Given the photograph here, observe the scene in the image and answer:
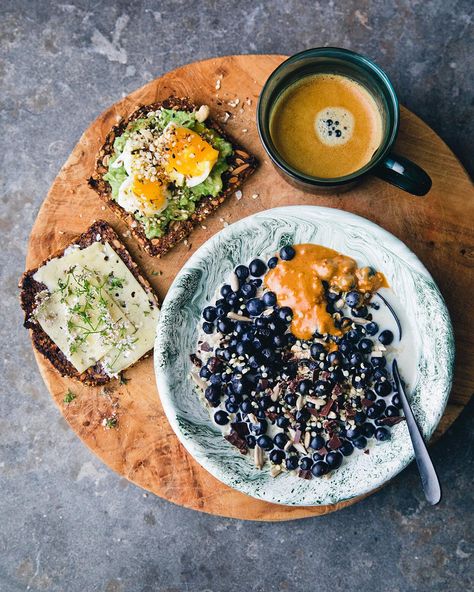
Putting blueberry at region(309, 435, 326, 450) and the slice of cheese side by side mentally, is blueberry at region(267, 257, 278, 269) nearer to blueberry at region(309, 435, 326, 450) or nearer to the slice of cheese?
the slice of cheese

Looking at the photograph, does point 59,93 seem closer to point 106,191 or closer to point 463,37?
point 106,191

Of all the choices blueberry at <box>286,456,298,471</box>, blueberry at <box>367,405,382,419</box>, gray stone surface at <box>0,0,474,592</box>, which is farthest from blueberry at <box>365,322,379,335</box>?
gray stone surface at <box>0,0,474,592</box>

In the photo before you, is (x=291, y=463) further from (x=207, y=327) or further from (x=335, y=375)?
(x=207, y=327)

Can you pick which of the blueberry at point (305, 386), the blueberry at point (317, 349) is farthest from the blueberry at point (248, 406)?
the blueberry at point (317, 349)

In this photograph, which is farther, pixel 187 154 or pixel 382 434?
pixel 187 154

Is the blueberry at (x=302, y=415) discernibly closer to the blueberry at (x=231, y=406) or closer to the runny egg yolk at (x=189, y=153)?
the blueberry at (x=231, y=406)

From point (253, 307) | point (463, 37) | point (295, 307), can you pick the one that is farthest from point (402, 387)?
point (463, 37)

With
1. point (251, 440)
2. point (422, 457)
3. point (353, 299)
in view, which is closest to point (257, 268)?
point (353, 299)
